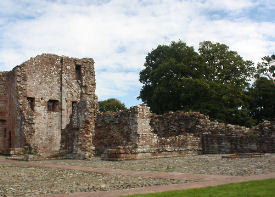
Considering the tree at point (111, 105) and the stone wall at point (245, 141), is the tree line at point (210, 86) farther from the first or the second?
the tree at point (111, 105)

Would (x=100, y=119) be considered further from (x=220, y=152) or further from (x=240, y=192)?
(x=240, y=192)

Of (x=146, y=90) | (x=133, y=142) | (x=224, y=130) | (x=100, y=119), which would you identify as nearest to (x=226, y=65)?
(x=146, y=90)

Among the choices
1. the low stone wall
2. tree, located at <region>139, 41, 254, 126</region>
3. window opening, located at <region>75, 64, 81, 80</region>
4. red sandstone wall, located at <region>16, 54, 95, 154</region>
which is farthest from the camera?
tree, located at <region>139, 41, 254, 126</region>

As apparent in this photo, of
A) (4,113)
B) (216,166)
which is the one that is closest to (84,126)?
(4,113)

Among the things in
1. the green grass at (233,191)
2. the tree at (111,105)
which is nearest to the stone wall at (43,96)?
the green grass at (233,191)

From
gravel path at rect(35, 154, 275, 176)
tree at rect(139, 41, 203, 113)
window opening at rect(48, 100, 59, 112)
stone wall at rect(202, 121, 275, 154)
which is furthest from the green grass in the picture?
tree at rect(139, 41, 203, 113)

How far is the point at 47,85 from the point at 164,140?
1173 cm

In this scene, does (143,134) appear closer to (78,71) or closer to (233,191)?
(78,71)

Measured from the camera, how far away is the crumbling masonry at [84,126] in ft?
58.6

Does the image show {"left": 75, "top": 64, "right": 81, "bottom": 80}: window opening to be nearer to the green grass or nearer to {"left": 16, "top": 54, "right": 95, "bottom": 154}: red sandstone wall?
{"left": 16, "top": 54, "right": 95, "bottom": 154}: red sandstone wall

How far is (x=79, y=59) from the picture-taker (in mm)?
27062

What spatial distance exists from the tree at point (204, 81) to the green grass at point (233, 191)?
2447 centimetres

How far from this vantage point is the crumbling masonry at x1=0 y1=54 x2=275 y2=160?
58.6ft

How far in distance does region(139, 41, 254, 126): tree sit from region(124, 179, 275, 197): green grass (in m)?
24.5
